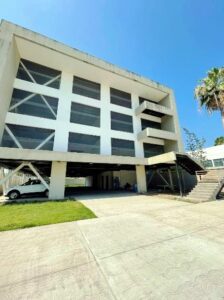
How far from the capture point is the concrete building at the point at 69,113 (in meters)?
14.1

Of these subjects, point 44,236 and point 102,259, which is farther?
point 44,236

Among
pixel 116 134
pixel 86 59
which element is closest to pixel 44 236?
pixel 116 134

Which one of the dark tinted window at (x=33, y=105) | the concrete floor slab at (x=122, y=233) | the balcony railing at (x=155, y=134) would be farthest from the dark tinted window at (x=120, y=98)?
the concrete floor slab at (x=122, y=233)

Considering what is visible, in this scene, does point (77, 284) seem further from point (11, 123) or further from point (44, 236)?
point (11, 123)

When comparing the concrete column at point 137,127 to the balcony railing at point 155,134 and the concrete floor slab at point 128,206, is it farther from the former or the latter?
the concrete floor slab at point 128,206

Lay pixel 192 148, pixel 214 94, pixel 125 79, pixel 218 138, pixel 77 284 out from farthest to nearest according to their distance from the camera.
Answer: pixel 218 138 < pixel 192 148 < pixel 125 79 < pixel 214 94 < pixel 77 284

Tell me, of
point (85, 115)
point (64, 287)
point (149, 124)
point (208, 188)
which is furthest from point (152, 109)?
point (64, 287)

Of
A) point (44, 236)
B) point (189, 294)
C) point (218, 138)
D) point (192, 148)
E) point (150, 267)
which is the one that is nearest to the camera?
point (189, 294)

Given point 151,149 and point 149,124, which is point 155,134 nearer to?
point 151,149

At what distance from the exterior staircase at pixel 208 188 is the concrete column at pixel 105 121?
30.8 ft

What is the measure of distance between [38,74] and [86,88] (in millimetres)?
5651

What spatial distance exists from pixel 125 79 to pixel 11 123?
14584mm

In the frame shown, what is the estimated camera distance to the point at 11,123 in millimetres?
14492

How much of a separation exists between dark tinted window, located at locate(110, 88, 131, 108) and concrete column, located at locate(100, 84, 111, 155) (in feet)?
3.21
